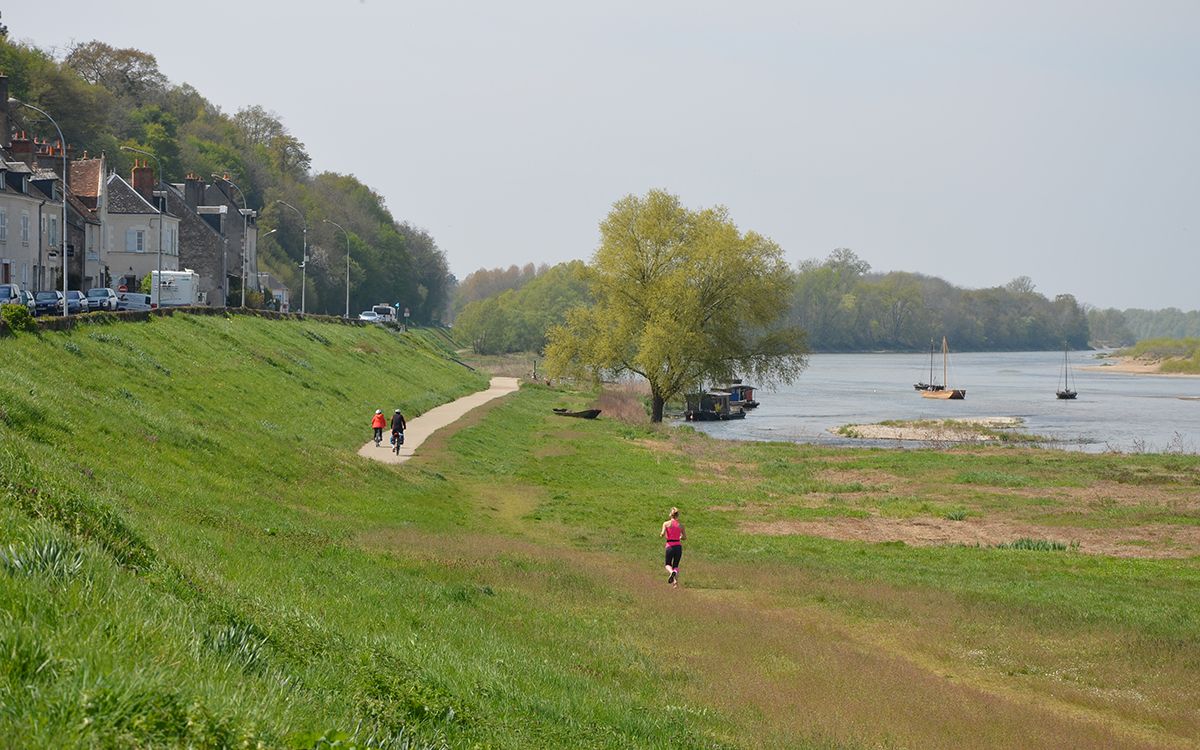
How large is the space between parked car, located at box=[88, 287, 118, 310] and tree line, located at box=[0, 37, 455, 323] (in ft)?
100

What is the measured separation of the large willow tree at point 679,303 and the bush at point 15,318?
4053 centimetres

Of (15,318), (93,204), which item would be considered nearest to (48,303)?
(15,318)

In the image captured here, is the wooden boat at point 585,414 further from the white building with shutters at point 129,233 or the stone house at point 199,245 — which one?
the stone house at point 199,245

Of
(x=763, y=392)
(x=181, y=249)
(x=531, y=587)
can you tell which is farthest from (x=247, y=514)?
(x=763, y=392)

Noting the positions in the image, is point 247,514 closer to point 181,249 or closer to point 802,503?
point 802,503

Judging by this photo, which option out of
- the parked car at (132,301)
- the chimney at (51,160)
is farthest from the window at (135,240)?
the parked car at (132,301)

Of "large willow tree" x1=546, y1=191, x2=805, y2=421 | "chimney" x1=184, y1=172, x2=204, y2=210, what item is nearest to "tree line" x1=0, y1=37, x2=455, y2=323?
"chimney" x1=184, y1=172, x2=204, y2=210

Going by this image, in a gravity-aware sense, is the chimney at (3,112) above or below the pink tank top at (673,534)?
above

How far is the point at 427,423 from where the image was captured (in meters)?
53.6

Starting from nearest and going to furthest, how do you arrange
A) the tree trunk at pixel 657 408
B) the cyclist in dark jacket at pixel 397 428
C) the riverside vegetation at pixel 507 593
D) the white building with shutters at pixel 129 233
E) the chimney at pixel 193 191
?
1. the riverside vegetation at pixel 507 593
2. the cyclist in dark jacket at pixel 397 428
3. the tree trunk at pixel 657 408
4. the white building with shutters at pixel 129 233
5. the chimney at pixel 193 191

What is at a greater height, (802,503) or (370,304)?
(370,304)

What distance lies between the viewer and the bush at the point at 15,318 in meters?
30.3

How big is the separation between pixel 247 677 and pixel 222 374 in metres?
35.5

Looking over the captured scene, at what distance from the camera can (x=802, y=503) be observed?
39438mm
